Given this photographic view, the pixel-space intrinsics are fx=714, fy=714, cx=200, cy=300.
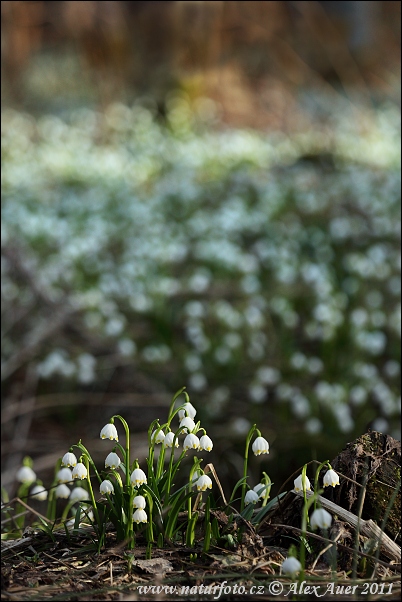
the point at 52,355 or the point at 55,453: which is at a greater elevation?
the point at 52,355

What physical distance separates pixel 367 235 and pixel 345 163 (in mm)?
2728

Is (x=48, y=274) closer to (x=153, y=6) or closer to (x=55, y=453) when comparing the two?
(x=55, y=453)

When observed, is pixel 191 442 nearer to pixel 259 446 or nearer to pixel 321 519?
pixel 259 446

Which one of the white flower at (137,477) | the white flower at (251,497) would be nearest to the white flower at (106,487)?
the white flower at (137,477)

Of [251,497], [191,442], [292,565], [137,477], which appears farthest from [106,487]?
[292,565]

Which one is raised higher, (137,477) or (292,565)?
(137,477)

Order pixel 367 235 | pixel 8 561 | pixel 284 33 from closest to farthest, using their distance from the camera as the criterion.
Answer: pixel 8 561
pixel 367 235
pixel 284 33

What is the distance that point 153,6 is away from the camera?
11.3 meters

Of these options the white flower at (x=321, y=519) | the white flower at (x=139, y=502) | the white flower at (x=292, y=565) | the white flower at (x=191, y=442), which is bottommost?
the white flower at (x=292, y=565)

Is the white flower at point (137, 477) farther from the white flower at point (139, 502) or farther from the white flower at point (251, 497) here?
the white flower at point (251, 497)

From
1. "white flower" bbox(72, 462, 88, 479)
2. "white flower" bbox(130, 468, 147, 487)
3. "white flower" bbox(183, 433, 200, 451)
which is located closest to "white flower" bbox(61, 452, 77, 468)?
"white flower" bbox(72, 462, 88, 479)


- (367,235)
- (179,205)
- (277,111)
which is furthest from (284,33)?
(367,235)

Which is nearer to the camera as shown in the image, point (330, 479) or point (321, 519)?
point (321, 519)

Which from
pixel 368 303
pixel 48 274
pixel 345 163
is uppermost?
pixel 345 163
